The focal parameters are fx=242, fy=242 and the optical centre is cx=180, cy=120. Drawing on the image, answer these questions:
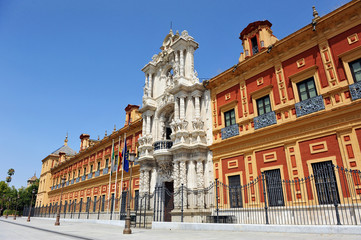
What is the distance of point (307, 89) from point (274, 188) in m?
5.11

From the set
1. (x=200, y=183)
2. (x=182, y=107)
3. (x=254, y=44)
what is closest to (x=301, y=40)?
(x=254, y=44)

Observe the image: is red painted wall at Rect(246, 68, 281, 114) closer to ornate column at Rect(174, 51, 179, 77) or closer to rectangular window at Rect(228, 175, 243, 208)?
rectangular window at Rect(228, 175, 243, 208)

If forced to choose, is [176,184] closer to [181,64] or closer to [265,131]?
[265,131]

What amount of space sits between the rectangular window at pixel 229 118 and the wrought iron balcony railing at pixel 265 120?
65.6 inches

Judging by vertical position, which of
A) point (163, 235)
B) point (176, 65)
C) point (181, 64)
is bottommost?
point (163, 235)

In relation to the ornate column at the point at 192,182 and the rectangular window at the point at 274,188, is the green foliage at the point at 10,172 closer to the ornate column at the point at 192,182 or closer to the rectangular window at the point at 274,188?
the ornate column at the point at 192,182

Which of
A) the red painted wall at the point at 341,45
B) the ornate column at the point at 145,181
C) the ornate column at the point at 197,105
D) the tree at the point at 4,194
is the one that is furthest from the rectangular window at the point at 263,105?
the tree at the point at 4,194

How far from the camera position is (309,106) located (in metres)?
11.4

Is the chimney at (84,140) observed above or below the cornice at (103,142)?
above

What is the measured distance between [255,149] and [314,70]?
16.0 feet

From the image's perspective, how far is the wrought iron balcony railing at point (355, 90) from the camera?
9.96 metres

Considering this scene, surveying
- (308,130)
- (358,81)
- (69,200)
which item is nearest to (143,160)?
(308,130)

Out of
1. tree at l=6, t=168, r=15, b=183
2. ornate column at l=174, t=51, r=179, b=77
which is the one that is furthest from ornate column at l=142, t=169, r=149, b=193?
tree at l=6, t=168, r=15, b=183

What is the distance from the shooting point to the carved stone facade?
50.9ft
